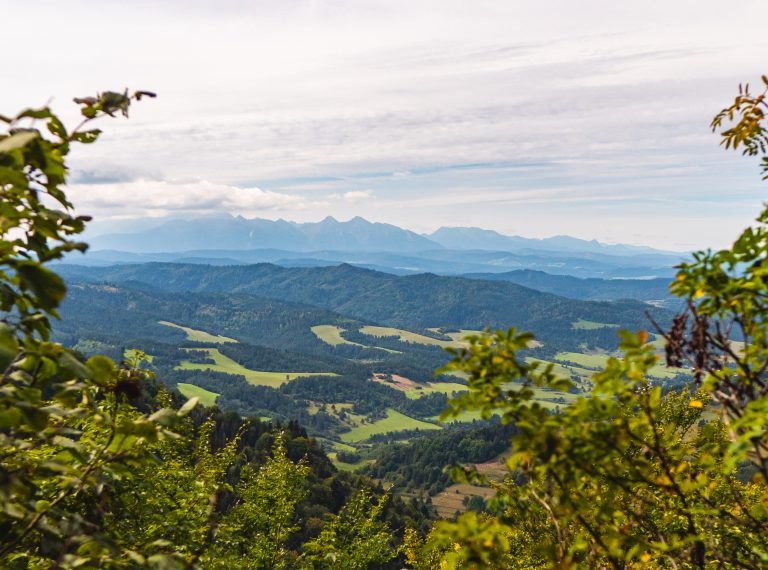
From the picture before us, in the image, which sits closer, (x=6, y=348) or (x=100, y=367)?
(x=6, y=348)

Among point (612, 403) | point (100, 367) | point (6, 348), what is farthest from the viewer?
point (612, 403)

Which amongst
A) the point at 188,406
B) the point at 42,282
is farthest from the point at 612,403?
the point at 42,282

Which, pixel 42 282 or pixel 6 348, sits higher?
pixel 42 282

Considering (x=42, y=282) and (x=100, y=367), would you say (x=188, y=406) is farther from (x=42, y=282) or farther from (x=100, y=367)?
(x=42, y=282)

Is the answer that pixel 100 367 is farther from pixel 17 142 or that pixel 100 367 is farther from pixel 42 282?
pixel 17 142

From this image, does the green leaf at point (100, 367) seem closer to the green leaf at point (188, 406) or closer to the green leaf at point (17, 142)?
the green leaf at point (188, 406)

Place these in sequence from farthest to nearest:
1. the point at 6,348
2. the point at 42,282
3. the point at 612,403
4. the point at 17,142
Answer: the point at 612,403 < the point at 42,282 < the point at 6,348 < the point at 17,142

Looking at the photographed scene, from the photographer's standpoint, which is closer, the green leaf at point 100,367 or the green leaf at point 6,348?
the green leaf at point 6,348

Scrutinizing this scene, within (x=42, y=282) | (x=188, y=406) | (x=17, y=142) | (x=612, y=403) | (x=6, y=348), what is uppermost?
(x=17, y=142)

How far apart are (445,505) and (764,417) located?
213073 mm

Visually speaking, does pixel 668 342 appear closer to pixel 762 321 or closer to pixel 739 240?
pixel 762 321

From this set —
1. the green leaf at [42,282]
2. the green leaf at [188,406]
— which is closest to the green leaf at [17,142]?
the green leaf at [42,282]

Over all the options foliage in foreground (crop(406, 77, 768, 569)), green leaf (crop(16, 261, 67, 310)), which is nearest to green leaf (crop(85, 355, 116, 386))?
green leaf (crop(16, 261, 67, 310))

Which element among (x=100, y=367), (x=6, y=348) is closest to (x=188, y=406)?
(x=100, y=367)
